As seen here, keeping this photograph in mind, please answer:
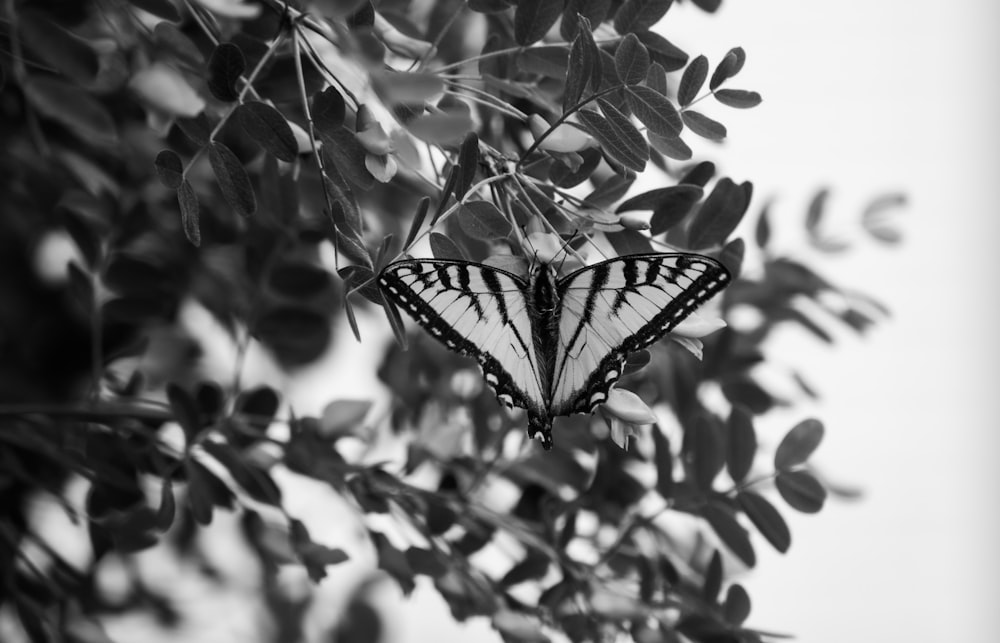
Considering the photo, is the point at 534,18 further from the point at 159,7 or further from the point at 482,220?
the point at 159,7

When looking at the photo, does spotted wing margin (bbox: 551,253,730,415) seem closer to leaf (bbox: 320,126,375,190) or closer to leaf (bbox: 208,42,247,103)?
leaf (bbox: 320,126,375,190)

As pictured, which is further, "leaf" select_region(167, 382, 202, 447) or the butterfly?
"leaf" select_region(167, 382, 202, 447)

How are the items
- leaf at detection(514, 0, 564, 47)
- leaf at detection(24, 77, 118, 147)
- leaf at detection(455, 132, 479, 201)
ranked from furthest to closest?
leaf at detection(24, 77, 118, 147), leaf at detection(514, 0, 564, 47), leaf at detection(455, 132, 479, 201)

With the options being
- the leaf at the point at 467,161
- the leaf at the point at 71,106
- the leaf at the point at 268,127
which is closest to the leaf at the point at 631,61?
the leaf at the point at 467,161

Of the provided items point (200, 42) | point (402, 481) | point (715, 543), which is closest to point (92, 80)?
point (200, 42)

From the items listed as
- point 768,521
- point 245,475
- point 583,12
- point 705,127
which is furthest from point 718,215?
point 245,475

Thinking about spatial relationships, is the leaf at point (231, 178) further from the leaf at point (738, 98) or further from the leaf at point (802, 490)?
the leaf at point (802, 490)

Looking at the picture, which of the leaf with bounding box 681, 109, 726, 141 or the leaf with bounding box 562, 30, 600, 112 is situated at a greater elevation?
the leaf with bounding box 681, 109, 726, 141

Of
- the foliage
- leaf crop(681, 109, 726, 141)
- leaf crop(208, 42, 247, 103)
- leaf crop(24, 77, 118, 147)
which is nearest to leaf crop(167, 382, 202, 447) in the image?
the foliage
